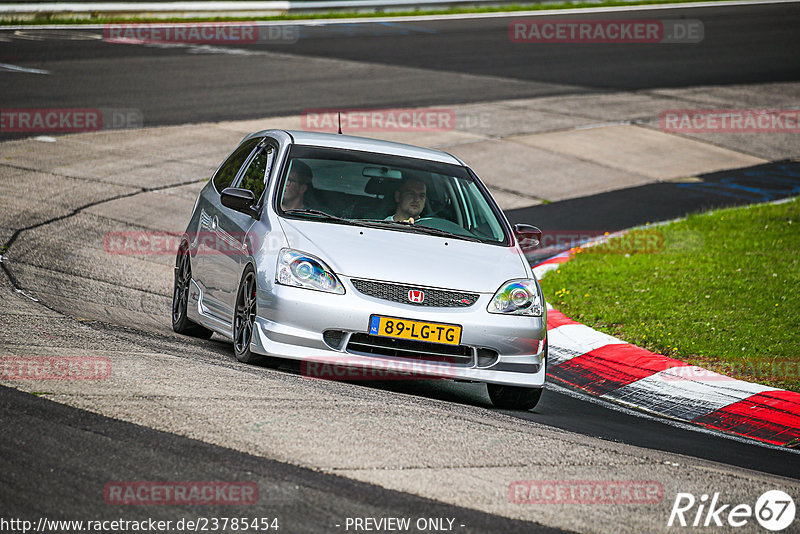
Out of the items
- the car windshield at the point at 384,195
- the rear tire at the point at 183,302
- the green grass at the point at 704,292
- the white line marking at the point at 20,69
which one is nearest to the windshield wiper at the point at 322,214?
the car windshield at the point at 384,195

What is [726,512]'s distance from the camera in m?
5.05

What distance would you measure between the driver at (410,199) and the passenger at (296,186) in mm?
652

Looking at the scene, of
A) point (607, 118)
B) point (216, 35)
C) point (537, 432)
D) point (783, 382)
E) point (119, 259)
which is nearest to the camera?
point (537, 432)

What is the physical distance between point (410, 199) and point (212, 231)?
61.0 inches

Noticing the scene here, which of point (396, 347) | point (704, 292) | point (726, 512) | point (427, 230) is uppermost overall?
point (427, 230)

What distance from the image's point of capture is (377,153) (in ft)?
27.2

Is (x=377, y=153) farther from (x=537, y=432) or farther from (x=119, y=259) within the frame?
(x=119, y=259)

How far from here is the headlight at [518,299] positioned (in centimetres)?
711

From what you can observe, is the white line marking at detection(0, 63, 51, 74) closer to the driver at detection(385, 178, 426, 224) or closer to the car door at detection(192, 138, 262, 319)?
the car door at detection(192, 138, 262, 319)

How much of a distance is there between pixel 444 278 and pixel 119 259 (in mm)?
5111

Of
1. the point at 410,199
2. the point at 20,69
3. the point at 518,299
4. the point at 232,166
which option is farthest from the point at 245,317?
the point at 20,69

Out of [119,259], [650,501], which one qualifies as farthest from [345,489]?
[119,259]

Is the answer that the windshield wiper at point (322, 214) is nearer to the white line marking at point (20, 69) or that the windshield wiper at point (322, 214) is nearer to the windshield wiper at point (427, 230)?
the windshield wiper at point (427, 230)

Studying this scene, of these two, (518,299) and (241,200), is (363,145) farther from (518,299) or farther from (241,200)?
(518,299)
